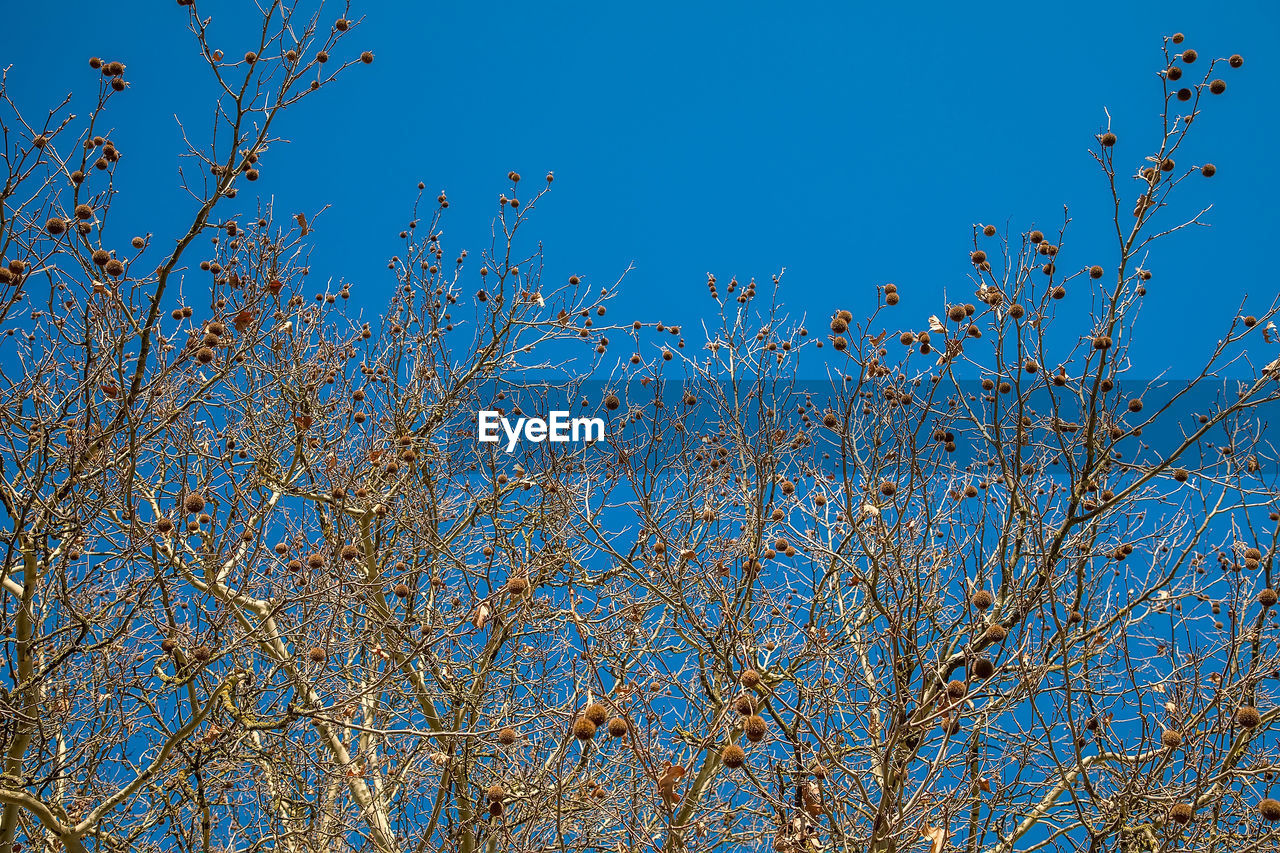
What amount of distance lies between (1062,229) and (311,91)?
9.51 feet

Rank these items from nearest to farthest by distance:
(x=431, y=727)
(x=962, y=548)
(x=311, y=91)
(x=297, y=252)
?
(x=311, y=91) → (x=962, y=548) → (x=297, y=252) → (x=431, y=727)

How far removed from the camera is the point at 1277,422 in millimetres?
12312

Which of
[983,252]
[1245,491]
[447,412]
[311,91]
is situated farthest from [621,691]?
[447,412]

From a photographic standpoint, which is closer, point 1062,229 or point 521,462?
point 1062,229

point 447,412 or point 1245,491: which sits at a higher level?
point 447,412

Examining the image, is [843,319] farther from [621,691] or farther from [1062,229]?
[621,691]

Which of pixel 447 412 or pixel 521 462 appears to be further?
pixel 447 412

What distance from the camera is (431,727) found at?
664 cm

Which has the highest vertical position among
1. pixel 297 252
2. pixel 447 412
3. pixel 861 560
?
pixel 297 252

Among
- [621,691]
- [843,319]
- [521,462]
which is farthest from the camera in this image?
[521,462]

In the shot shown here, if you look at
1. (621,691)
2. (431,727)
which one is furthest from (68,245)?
(431,727)

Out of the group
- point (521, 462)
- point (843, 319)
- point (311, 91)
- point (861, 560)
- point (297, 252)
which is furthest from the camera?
point (861, 560)

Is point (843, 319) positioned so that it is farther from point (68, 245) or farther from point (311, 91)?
point (68, 245)

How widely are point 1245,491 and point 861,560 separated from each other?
368cm
